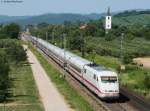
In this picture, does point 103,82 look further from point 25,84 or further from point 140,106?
point 25,84

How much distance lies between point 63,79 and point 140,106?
89.1 ft

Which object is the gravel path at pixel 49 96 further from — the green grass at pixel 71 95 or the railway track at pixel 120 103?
the railway track at pixel 120 103

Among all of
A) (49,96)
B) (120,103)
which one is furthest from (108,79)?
(49,96)

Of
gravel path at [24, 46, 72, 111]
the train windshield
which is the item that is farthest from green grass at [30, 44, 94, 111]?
the train windshield

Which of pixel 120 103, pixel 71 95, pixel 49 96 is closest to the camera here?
pixel 120 103

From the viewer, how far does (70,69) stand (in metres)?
78.0

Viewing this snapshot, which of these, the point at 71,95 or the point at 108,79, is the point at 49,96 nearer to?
the point at 71,95

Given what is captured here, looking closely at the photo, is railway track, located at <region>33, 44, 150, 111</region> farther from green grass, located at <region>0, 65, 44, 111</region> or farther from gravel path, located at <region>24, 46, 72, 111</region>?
green grass, located at <region>0, 65, 44, 111</region>

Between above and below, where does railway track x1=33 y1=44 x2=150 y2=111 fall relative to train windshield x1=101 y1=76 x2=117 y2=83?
below

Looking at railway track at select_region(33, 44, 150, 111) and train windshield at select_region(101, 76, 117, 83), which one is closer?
railway track at select_region(33, 44, 150, 111)

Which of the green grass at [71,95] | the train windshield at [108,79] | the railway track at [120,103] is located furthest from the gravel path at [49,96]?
the train windshield at [108,79]

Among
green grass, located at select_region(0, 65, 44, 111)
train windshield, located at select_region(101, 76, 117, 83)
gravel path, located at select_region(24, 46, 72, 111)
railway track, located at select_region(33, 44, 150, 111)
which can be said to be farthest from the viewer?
train windshield, located at select_region(101, 76, 117, 83)

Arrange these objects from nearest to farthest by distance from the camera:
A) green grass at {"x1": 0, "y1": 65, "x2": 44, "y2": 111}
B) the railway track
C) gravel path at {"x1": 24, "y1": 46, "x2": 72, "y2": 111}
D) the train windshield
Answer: green grass at {"x1": 0, "y1": 65, "x2": 44, "y2": 111}
gravel path at {"x1": 24, "y1": 46, "x2": 72, "y2": 111}
the railway track
the train windshield

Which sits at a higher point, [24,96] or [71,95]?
[24,96]
